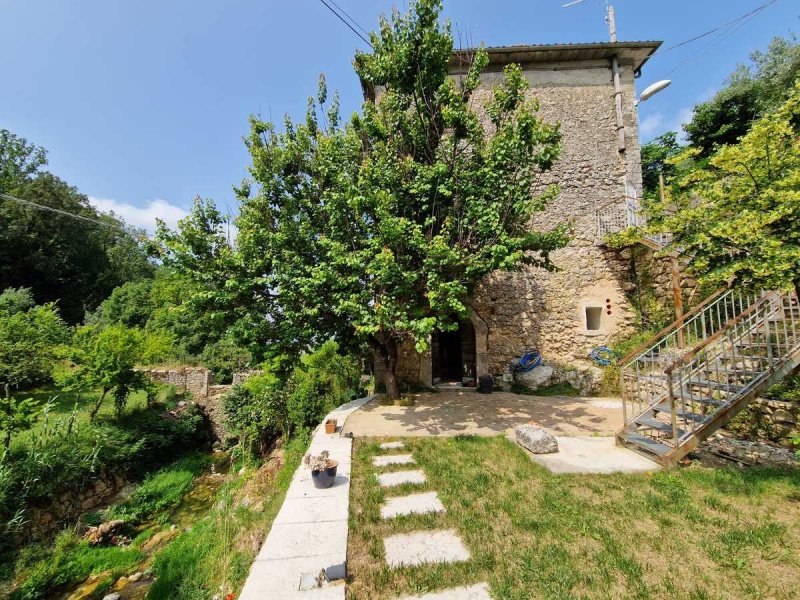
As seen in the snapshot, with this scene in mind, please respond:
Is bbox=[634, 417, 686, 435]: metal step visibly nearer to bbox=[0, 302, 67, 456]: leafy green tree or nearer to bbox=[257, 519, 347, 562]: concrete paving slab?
bbox=[257, 519, 347, 562]: concrete paving slab

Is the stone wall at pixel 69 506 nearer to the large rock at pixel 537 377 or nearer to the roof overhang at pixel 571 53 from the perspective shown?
the large rock at pixel 537 377

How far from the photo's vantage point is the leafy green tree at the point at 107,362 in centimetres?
871

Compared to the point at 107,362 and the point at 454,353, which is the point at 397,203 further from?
the point at 107,362

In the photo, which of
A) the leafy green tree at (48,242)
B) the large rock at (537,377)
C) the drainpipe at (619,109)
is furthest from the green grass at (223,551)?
the leafy green tree at (48,242)

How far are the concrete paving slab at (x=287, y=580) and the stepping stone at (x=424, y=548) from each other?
0.50 meters

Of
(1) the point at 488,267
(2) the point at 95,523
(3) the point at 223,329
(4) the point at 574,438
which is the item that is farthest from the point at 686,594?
(2) the point at 95,523

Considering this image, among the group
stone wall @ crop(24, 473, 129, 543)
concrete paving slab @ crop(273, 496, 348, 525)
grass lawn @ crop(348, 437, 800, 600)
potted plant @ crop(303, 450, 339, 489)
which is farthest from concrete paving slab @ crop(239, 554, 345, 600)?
stone wall @ crop(24, 473, 129, 543)

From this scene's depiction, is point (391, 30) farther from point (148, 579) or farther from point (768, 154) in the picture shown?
point (148, 579)

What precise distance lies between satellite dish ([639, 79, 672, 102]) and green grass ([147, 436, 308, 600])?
1423 cm

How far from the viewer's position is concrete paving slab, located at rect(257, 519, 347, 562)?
287cm

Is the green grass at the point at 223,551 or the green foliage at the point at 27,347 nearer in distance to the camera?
the green grass at the point at 223,551

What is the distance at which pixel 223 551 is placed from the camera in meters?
3.67

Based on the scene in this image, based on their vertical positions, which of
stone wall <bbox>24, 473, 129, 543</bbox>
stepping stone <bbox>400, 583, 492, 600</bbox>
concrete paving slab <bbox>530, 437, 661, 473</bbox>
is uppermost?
concrete paving slab <bbox>530, 437, 661, 473</bbox>

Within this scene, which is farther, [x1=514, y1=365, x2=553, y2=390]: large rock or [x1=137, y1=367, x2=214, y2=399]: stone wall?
[x1=137, y1=367, x2=214, y2=399]: stone wall
